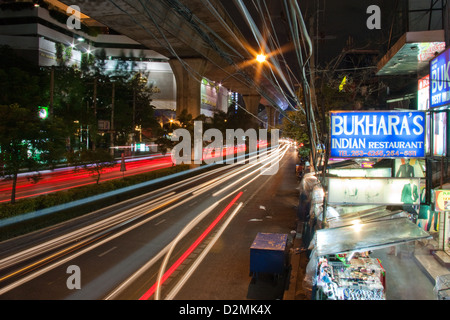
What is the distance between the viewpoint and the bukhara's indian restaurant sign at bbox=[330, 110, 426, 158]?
6.95 meters

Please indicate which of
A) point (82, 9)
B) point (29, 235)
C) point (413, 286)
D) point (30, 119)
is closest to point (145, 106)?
point (82, 9)

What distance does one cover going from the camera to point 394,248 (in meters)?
9.36

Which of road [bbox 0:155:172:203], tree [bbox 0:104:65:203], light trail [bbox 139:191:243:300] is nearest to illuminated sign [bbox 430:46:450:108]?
light trail [bbox 139:191:243:300]

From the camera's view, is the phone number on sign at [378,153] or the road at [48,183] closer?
the phone number on sign at [378,153]

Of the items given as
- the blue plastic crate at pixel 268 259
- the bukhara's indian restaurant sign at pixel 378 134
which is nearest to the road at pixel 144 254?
the blue plastic crate at pixel 268 259

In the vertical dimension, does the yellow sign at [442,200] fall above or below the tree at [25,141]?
below

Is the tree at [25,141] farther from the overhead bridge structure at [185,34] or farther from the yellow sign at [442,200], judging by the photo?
the yellow sign at [442,200]

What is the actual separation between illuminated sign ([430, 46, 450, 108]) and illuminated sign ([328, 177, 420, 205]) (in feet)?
5.35

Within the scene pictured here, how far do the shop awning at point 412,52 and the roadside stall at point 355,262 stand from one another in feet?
13.0

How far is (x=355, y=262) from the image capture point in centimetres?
626

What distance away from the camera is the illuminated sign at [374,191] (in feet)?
23.3
